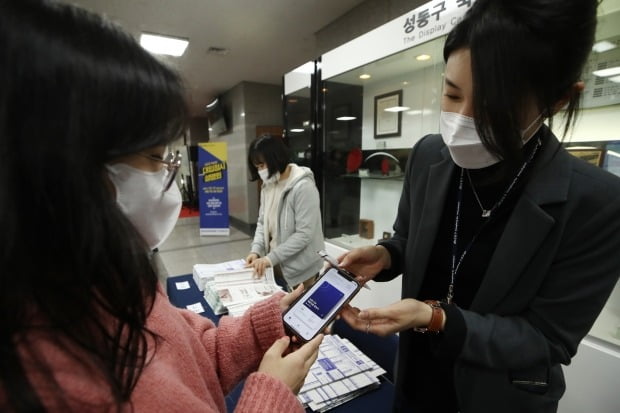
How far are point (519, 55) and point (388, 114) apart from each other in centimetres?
172

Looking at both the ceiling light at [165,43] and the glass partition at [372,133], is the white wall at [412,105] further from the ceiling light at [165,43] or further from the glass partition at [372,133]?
the ceiling light at [165,43]

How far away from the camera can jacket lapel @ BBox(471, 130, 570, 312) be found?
71cm

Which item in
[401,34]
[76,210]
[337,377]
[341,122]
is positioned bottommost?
[337,377]

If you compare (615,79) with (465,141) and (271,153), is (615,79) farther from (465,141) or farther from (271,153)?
(271,153)

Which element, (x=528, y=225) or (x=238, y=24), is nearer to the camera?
(x=528, y=225)

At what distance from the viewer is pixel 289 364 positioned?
2.13 feet

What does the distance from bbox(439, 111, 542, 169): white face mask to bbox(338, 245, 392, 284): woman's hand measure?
0.37 metres

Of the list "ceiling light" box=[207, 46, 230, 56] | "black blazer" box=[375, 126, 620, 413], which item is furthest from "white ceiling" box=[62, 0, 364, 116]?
"black blazer" box=[375, 126, 620, 413]

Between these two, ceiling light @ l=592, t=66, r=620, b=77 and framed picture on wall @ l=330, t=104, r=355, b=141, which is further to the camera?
framed picture on wall @ l=330, t=104, r=355, b=141

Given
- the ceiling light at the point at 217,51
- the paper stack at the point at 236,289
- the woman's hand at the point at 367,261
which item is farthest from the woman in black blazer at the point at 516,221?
the ceiling light at the point at 217,51

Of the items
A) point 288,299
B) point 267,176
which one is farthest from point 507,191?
point 267,176

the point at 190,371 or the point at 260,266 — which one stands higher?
the point at 190,371

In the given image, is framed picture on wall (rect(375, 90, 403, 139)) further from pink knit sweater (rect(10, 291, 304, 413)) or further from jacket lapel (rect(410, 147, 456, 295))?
pink knit sweater (rect(10, 291, 304, 413))

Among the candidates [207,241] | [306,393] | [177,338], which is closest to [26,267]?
[177,338]
